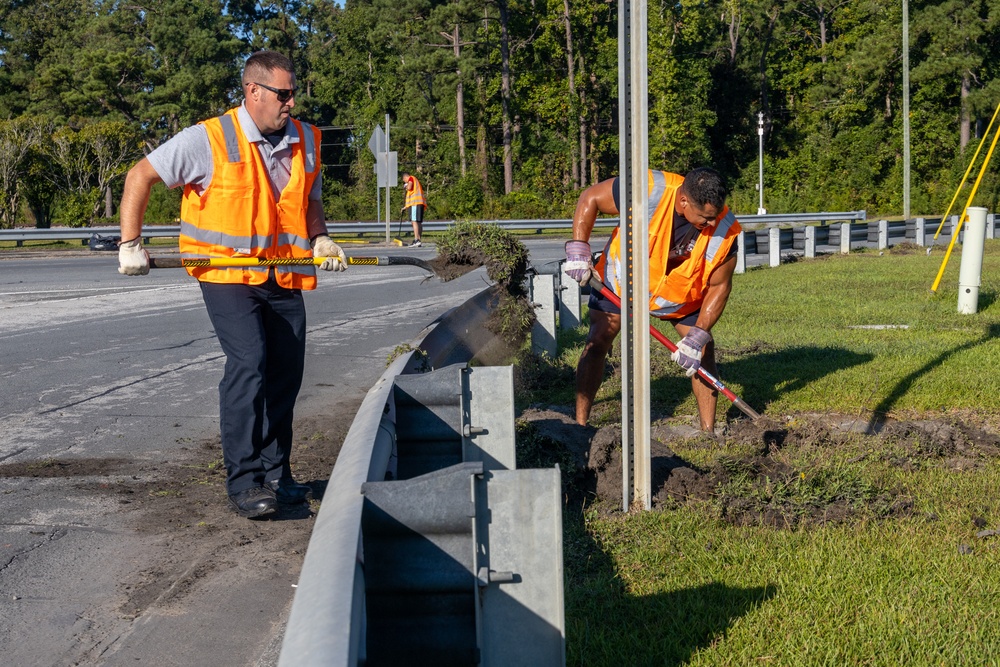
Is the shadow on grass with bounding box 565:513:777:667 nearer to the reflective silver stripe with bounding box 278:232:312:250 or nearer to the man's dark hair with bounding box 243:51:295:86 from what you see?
the reflective silver stripe with bounding box 278:232:312:250

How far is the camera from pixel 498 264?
312 inches

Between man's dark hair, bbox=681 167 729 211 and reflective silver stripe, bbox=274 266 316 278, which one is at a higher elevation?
man's dark hair, bbox=681 167 729 211

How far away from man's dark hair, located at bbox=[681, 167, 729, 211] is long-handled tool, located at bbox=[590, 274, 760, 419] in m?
0.75

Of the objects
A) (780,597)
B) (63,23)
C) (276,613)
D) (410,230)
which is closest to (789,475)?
(780,597)

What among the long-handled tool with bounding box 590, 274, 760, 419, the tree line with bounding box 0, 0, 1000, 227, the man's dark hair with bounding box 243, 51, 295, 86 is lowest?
the long-handled tool with bounding box 590, 274, 760, 419

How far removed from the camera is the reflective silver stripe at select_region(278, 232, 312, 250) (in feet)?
17.6

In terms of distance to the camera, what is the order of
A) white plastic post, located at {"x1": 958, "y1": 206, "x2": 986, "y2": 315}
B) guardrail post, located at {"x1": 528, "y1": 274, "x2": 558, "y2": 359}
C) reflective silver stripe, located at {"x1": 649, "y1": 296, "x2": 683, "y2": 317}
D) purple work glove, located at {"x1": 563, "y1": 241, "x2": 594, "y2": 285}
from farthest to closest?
white plastic post, located at {"x1": 958, "y1": 206, "x2": 986, "y2": 315} → guardrail post, located at {"x1": 528, "y1": 274, "x2": 558, "y2": 359} → reflective silver stripe, located at {"x1": 649, "y1": 296, "x2": 683, "y2": 317} → purple work glove, located at {"x1": 563, "y1": 241, "x2": 594, "y2": 285}

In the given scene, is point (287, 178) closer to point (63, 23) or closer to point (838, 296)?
point (838, 296)

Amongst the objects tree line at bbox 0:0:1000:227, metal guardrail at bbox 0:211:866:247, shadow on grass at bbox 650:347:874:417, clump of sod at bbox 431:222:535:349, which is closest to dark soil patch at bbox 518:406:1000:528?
shadow on grass at bbox 650:347:874:417

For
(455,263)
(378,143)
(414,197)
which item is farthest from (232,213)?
(378,143)

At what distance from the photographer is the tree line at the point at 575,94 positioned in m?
53.3

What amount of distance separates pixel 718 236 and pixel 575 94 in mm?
51733

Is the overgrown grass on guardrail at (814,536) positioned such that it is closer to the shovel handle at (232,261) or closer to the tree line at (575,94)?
the shovel handle at (232,261)

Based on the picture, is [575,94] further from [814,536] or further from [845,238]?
[814,536]
